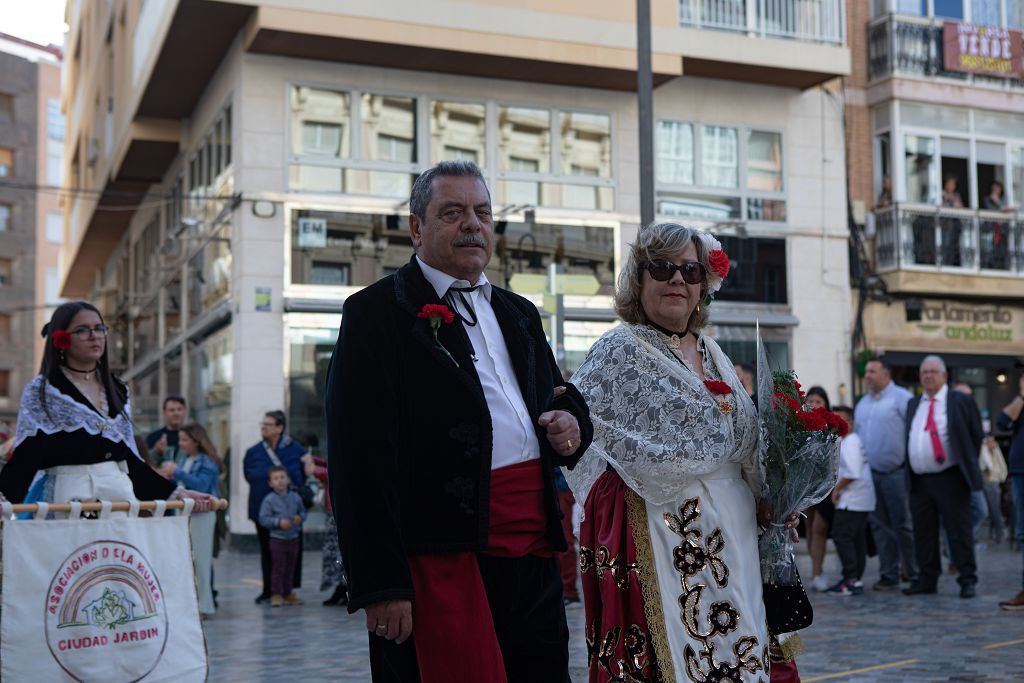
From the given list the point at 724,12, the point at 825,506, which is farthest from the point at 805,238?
the point at 825,506

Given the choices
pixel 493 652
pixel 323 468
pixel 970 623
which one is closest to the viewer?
pixel 493 652

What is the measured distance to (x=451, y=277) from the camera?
12.8 feet

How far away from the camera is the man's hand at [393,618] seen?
346 cm

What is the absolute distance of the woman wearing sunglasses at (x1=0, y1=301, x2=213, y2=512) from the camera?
646 cm

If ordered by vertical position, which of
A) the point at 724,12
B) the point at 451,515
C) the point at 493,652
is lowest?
A: the point at 493,652

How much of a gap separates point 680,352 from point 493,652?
221cm

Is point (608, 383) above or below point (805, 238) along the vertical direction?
below

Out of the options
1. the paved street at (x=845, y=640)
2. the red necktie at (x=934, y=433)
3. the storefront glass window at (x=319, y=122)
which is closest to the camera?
the paved street at (x=845, y=640)

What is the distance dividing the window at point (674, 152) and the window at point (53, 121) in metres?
59.5

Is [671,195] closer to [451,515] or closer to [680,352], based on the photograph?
[680,352]

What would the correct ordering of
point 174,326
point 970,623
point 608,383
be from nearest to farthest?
1. point 608,383
2. point 970,623
3. point 174,326

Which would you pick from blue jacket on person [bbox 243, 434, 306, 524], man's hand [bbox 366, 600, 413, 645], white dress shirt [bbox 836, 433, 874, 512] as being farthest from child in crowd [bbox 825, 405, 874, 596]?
man's hand [bbox 366, 600, 413, 645]

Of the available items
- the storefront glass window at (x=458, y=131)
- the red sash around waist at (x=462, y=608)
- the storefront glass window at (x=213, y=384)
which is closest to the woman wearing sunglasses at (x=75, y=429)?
the red sash around waist at (x=462, y=608)

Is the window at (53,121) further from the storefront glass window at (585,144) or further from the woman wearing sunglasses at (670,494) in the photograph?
the woman wearing sunglasses at (670,494)
